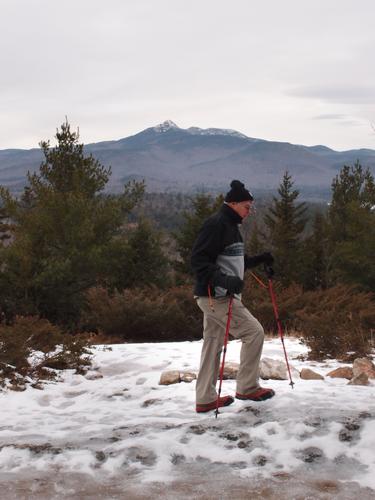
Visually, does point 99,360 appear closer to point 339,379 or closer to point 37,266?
point 339,379

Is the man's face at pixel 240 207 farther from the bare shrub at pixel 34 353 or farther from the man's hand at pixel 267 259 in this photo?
the bare shrub at pixel 34 353

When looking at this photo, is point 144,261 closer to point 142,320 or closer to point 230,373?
point 142,320

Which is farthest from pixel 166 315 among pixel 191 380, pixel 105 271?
pixel 105 271

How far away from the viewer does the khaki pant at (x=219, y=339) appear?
16.5ft

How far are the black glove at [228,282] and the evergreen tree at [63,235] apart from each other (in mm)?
11448

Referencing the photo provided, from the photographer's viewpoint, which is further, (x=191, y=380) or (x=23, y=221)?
(x=23, y=221)

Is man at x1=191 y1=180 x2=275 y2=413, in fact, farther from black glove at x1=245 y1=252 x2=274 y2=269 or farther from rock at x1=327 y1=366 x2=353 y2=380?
rock at x1=327 y1=366 x2=353 y2=380

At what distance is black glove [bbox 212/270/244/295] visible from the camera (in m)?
4.73

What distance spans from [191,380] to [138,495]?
2824 mm

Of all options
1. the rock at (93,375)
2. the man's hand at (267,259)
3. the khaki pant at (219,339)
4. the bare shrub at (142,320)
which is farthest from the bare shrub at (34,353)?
the bare shrub at (142,320)

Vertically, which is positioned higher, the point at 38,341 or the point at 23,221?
the point at 23,221

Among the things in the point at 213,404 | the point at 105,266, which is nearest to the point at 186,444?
the point at 213,404

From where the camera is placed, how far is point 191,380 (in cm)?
640

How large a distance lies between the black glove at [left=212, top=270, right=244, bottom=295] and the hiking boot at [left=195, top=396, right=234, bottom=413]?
1.16 m
